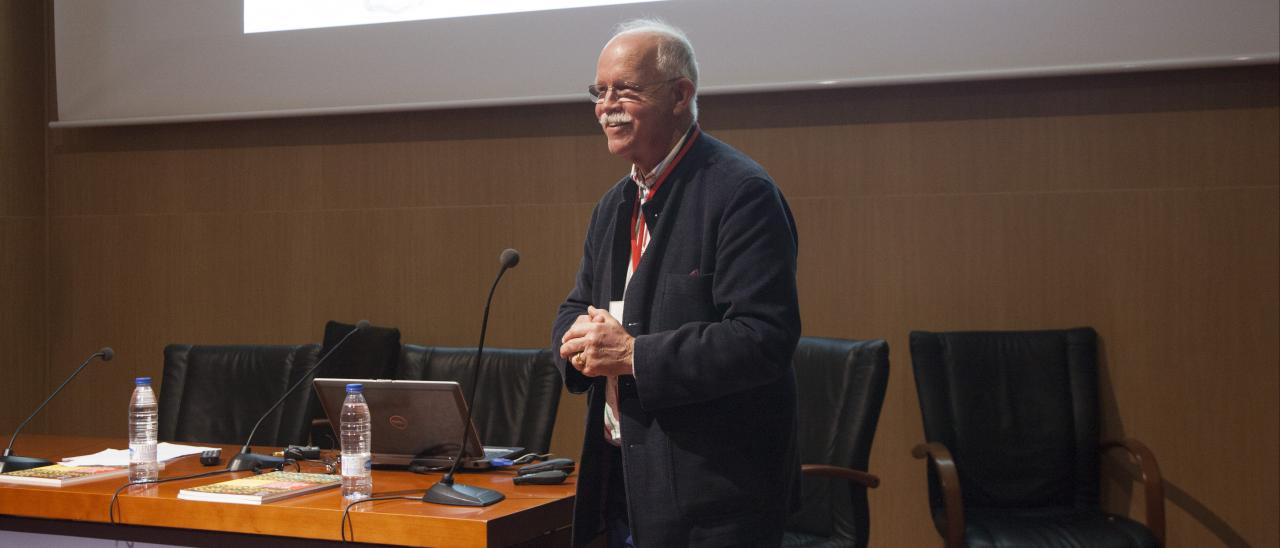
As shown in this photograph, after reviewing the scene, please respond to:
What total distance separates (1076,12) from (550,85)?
5.83 ft

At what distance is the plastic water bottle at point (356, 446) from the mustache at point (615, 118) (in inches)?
31.8

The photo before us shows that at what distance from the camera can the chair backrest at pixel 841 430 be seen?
2.91 m

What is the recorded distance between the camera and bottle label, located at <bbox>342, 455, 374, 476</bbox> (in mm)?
2188

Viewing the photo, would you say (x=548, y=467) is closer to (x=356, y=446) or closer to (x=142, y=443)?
(x=356, y=446)

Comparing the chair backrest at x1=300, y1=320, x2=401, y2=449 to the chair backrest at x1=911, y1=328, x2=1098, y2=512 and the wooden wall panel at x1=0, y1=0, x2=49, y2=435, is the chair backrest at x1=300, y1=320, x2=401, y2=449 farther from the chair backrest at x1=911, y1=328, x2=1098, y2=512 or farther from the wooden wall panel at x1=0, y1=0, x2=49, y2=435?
the chair backrest at x1=911, y1=328, x2=1098, y2=512

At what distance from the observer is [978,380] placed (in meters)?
3.45

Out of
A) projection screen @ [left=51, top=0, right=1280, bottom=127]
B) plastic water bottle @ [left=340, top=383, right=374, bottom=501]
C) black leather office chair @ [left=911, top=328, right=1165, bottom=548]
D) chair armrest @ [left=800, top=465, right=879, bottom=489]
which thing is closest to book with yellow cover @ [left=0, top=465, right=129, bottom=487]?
plastic water bottle @ [left=340, top=383, right=374, bottom=501]

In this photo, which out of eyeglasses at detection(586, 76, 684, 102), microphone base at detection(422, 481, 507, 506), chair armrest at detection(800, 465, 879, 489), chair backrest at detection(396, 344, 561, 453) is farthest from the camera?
chair backrest at detection(396, 344, 561, 453)

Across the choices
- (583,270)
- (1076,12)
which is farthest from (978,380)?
(583,270)

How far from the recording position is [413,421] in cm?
244

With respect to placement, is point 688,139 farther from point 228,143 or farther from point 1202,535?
point 228,143

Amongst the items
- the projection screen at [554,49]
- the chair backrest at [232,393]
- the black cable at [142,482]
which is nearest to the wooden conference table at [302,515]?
the black cable at [142,482]

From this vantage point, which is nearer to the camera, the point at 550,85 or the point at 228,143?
the point at 550,85

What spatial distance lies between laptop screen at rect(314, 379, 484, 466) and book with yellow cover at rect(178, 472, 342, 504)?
130mm
